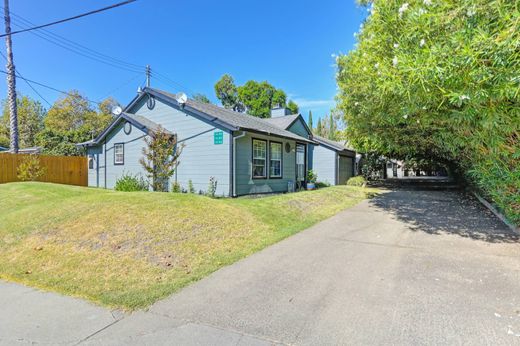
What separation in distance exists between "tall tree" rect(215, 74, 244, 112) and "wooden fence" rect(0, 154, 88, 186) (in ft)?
93.9

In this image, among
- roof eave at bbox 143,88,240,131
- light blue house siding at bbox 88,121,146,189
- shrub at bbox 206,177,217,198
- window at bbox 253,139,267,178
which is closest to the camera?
roof eave at bbox 143,88,240,131

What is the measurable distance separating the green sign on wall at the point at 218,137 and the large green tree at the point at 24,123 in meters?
34.3

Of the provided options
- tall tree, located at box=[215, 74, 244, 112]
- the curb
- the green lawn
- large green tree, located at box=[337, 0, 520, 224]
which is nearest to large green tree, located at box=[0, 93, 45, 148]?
tall tree, located at box=[215, 74, 244, 112]

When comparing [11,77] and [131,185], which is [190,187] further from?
[11,77]

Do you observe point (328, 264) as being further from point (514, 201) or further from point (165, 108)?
point (165, 108)

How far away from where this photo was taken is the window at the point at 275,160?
1364 centimetres

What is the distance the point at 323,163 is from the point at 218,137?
1128cm

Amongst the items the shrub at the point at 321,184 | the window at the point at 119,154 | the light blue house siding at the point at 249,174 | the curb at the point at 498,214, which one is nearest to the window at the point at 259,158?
the light blue house siding at the point at 249,174

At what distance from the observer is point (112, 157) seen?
14.9 meters

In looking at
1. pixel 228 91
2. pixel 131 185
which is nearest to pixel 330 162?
pixel 131 185

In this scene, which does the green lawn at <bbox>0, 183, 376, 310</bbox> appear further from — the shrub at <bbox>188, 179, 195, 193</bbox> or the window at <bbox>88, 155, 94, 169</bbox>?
the window at <bbox>88, 155, 94, 169</bbox>

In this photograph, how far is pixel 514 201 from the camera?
6.20 metres

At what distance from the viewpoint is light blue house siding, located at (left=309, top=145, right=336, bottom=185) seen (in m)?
20.4

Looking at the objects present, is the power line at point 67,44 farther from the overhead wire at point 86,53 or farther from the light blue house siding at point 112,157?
the light blue house siding at point 112,157
